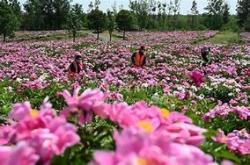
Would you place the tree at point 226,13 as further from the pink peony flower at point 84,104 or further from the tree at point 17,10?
the pink peony flower at point 84,104

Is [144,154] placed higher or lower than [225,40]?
higher

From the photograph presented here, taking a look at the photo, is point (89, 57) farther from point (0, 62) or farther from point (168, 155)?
point (168, 155)

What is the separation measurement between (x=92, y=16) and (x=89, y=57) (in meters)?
33.4

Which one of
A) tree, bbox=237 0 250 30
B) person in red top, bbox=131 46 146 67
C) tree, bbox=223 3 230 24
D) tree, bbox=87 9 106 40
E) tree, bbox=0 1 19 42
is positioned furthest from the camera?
tree, bbox=223 3 230 24

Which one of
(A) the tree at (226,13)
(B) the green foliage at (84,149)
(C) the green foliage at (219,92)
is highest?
(B) the green foliage at (84,149)

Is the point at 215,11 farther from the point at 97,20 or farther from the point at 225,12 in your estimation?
the point at 97,20

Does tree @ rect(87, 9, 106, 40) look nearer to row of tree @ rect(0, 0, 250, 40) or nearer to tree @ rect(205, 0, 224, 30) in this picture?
row of tree @ rect(0, 0, 250, 40)

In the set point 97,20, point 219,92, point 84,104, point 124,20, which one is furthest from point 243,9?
point 84,104

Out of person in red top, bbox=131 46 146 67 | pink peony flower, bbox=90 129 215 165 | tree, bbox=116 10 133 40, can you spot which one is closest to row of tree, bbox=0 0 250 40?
tree, bbox=116 10 133 40

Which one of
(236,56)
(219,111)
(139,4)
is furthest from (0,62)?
(139,4)

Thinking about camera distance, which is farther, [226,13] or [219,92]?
[226,13]

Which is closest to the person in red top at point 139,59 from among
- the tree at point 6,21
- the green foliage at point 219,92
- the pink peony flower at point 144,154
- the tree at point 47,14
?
the green foliage at point 219,92

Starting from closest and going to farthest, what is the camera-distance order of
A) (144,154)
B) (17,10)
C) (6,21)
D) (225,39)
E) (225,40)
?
(144,154) → (6,21) → (225,40) → (225,39) → (17,10)

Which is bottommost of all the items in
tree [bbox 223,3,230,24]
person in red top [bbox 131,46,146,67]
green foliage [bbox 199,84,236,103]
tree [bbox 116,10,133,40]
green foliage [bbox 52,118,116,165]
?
tree [bbox 223,3,230,24]
